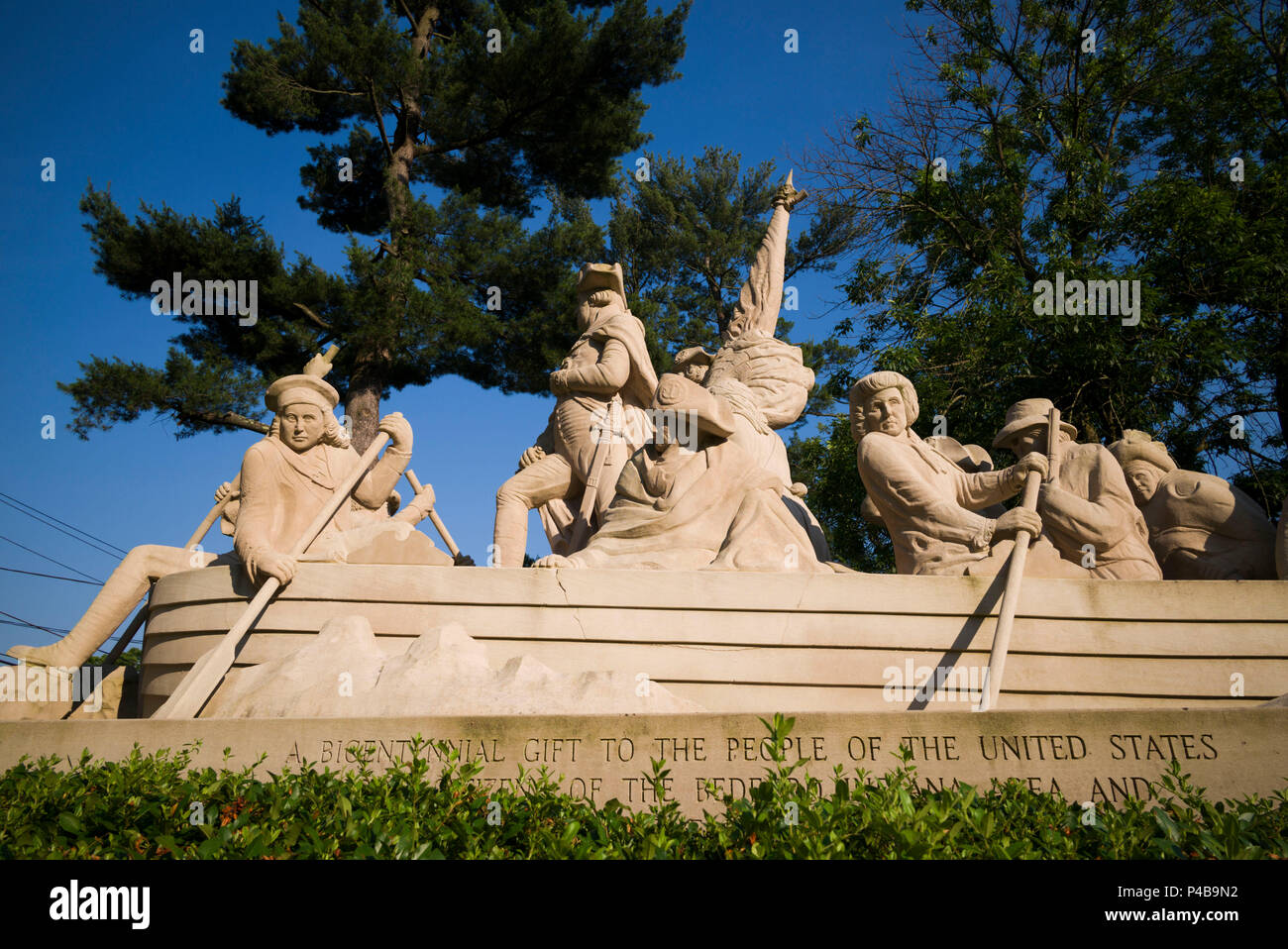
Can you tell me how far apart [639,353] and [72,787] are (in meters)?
5.49

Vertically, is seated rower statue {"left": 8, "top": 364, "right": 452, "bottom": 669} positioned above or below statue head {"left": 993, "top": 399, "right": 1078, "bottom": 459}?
below

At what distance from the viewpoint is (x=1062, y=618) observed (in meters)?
5.64

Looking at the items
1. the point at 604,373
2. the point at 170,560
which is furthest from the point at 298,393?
the point at 604,373

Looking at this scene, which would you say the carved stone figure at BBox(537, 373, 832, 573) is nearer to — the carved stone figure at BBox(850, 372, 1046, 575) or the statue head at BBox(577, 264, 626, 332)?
the carved stone figure at BBox(850, 372, 1046, 575)

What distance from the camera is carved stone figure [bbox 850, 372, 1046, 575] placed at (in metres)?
5.99

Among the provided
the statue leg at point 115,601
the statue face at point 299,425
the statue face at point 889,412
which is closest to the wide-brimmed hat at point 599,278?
the statue face at point 889,412

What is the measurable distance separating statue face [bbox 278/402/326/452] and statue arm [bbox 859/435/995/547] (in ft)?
12.4

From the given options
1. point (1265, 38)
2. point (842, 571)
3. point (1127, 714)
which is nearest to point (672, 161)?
point (1265, 38)

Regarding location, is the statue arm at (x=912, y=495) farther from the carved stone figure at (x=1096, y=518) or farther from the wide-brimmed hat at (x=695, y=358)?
the wide-brimmed hat at (x=695, y=358)

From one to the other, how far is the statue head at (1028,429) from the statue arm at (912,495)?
924 mm

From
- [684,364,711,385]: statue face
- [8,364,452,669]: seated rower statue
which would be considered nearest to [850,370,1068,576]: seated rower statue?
[684,364,711,385]: statue face

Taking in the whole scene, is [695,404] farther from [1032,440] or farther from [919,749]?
[919,749]

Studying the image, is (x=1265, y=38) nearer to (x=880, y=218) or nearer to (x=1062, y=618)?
(x=880, y=218)

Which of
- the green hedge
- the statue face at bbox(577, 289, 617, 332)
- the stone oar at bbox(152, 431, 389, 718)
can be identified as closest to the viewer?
the green hedge
